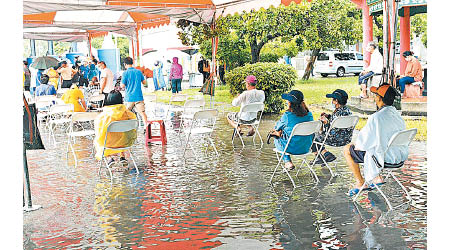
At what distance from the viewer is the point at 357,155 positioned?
Answer: 576cm

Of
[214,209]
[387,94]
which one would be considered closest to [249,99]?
[387,94]

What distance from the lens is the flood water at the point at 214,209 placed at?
179 inches

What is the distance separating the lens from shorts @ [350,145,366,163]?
226 inches

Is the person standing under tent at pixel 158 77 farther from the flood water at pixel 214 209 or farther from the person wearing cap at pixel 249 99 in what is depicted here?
the flood water at pixel 214 209

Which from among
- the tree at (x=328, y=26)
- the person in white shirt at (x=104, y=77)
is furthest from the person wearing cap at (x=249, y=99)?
the tree at (x=328, y=26)

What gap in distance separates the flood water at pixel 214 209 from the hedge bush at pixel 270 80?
4907 millimetres

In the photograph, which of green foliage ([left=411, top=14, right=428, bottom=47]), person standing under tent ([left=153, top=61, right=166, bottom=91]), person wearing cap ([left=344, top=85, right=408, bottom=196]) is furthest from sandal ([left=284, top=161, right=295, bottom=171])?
green foliage ([left=411, top=14, right=428, bottom=47])

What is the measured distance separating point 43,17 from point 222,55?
875 centimetres

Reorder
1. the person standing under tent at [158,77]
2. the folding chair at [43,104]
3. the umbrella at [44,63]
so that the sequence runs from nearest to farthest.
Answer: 1. the folding chair at [43,104]
2. the umbrella at [44,63]
3. the person standing under tent at [158,77]

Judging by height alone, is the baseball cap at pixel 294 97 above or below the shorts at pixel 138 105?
above

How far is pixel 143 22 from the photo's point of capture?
1789cm

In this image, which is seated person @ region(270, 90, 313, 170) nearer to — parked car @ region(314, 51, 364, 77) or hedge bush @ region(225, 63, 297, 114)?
hedge bush @ region(225, 63, 297, 114)

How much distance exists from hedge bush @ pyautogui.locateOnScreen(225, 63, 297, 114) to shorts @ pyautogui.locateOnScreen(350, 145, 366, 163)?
7.02 metres

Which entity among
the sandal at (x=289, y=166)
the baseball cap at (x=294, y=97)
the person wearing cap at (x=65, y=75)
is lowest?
the sandal at (x=289, y=166)
